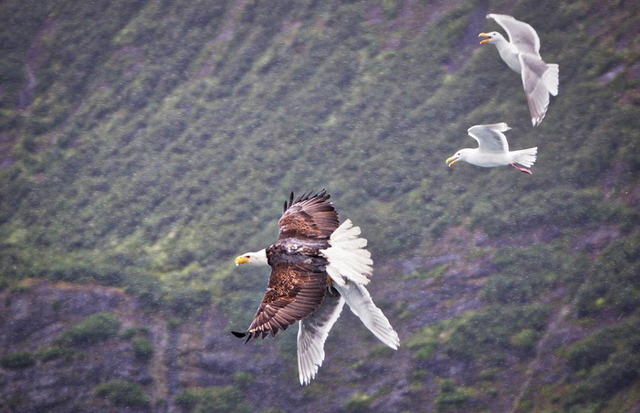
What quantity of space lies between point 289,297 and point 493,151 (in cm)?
839

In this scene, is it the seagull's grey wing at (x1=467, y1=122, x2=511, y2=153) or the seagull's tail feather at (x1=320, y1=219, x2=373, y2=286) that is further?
the seagull's grey wing at (x1=467, y1=122, x2=511, y2=153)

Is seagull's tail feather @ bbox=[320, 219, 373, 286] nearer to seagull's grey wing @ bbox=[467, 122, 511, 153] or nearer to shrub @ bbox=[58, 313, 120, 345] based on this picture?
seagull's grey wing @ bbox=[467, 122, 511, 153]

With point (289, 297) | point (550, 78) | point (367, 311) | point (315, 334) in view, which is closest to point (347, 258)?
point (367, 311)

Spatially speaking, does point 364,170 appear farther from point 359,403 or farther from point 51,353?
point 51,353

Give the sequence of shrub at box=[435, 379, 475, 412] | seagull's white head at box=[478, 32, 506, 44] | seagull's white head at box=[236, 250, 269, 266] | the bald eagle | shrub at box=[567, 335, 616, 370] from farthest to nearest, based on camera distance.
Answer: seagull's white head at box=[478, 32, 506, 44] < shrub at box=[435, 379, 475, 412] < shrub at box=[567, 335, 616, 370] < seagull's white head at box=[236, 250, 269, 266] < the bald eagle

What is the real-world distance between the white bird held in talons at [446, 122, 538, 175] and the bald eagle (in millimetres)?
5029

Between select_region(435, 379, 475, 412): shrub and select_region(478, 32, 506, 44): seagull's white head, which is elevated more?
select_region(478, 32, 506, 44): seagull's white head

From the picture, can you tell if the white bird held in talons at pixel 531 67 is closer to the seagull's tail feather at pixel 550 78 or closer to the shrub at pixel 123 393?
the seagull's tail feather at pixel 550 78

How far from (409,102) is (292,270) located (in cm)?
1169

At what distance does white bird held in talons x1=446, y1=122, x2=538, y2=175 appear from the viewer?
19.0m

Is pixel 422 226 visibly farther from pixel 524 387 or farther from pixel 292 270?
pixel 292 270

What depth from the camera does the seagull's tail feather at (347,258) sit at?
15406 millimetres

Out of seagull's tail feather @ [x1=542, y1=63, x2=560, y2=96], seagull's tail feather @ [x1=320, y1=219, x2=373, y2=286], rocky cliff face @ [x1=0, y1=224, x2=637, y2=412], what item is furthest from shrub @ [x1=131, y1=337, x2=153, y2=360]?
seagull's tail feather @ [x1=542, y1=63, x2=560, y2=96]

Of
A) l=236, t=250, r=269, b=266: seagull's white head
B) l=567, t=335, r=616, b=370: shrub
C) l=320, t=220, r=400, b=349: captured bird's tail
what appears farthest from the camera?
l=567, t=335, r=616, b=370: shrub
